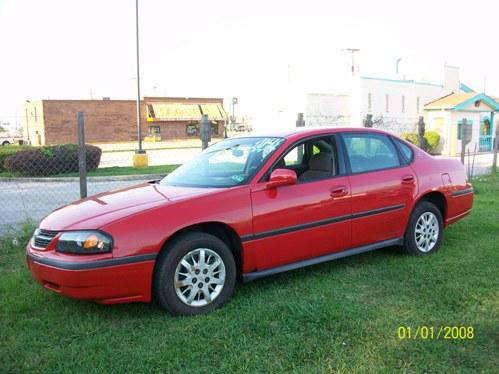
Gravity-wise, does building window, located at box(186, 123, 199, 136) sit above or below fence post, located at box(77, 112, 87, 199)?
above

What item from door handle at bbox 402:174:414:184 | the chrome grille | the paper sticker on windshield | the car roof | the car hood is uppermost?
the car roof

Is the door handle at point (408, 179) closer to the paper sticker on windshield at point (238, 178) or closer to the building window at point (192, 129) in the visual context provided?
the paper sticker on windshield at point (238, 178)

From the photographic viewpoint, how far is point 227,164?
502cm

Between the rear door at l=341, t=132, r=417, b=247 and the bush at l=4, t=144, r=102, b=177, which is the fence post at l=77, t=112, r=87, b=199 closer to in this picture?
the rear door at l=341, t=132, r=417, b=247

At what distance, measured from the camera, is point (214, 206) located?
4.20 m

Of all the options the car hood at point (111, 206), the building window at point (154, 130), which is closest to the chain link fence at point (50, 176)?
the car hood at point (111, 206)

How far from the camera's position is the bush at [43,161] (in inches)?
666

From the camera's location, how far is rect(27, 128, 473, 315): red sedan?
3.86 metres

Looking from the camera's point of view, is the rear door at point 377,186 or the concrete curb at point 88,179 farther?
the concrete curb at point 88,179

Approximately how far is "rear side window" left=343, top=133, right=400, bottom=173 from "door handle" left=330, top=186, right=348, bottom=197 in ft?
0.92

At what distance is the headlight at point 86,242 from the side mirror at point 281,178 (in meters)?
1.47

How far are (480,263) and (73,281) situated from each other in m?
4.03

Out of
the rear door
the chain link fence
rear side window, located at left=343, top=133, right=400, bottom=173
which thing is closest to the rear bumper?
the rear door

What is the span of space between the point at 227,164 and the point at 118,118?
1889 inches
